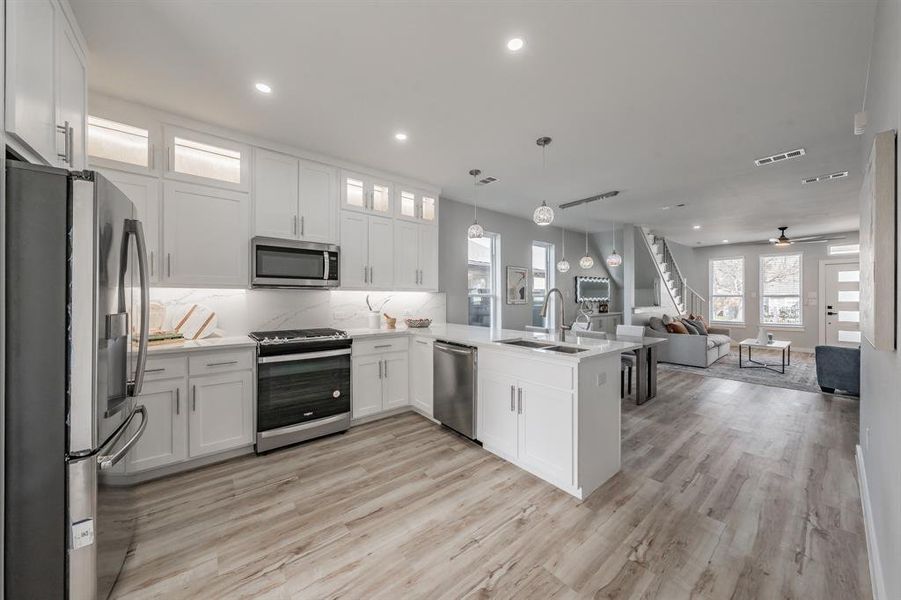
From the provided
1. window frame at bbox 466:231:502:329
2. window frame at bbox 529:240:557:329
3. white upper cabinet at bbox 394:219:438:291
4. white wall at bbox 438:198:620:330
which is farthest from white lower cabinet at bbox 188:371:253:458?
window frame at bbox 529:240:557:329

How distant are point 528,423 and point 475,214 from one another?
3892mm

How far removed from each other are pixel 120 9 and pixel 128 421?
2167 millimetres

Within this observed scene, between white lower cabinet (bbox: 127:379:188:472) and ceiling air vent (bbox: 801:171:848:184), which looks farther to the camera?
ceiling air vent (bbox: 801:171:848:184)

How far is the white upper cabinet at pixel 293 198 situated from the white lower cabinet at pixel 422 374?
1513mm

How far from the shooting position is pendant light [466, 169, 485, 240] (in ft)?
12.5

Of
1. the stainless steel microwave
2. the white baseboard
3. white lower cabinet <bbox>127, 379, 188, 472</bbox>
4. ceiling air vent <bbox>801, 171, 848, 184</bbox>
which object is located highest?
ceiling air vent <bbox>801, 171, 848, 184</bbox>

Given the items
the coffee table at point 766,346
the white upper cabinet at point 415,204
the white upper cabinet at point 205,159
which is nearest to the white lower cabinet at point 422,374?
the white upper cabinet at point 415,204

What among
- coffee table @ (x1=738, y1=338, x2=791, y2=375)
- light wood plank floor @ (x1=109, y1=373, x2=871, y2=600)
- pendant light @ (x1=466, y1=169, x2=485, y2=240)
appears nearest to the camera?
light wood plank floor @ (x1=109, y1=373, x2=871, y2=600)

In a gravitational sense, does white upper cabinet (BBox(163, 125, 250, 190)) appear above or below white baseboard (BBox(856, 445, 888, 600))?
above

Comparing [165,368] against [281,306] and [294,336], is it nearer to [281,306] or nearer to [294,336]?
[294,336]

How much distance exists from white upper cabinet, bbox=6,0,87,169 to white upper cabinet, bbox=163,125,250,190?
887 millimetres

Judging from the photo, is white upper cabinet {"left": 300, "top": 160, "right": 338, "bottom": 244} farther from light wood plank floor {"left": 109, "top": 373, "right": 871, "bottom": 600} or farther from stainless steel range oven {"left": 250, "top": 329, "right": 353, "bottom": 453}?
light wood plank floor {"left": 109, "top": 373, "right": 871, "bottom": 600}

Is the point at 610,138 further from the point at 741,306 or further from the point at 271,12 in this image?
the point at 741,306

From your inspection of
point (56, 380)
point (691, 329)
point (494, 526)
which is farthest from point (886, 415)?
point (691, 329)
